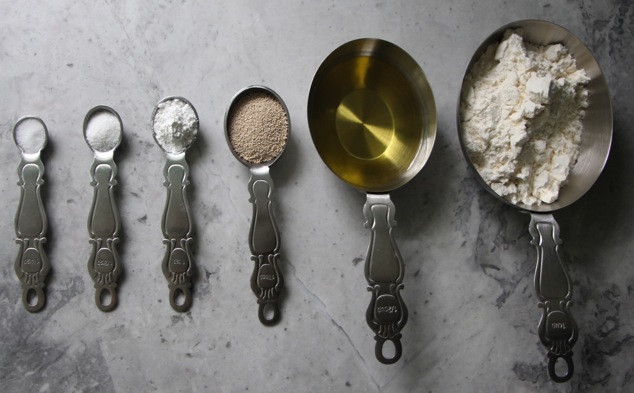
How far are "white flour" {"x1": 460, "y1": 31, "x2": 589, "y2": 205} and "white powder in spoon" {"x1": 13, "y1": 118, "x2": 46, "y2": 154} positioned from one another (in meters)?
0.89

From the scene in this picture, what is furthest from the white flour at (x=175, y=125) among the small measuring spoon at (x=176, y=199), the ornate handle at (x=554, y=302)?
the ornate handle at (x=554, y=302)

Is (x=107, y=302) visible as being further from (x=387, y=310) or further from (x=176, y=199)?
(x=387, y=310)

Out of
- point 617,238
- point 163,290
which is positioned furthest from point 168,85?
point 617,238

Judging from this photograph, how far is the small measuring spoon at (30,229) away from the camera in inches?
41.9

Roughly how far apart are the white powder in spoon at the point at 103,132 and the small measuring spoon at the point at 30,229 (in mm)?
123

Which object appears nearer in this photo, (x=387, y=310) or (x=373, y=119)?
(x=387, y=310)

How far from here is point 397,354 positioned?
104 centimetres

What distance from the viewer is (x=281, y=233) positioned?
111 cm

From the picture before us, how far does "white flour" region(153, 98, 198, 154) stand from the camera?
1.05 meters

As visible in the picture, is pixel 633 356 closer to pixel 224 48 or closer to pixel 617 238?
pixel 617 238

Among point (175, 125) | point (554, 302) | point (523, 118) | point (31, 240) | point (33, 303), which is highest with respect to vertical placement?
point (523, 118)

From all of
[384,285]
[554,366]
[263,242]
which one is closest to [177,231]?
[263,242]

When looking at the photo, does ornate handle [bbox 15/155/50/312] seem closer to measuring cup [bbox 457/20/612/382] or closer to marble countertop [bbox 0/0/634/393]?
marble countertop [bbox 0/0/634/393]

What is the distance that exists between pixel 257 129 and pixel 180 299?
40 centimetres
